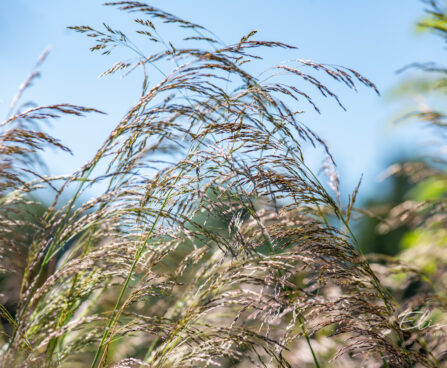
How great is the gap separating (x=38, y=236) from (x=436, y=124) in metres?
1.74

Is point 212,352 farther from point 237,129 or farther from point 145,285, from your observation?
point 237,129

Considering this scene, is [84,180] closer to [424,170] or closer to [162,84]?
[162,84]

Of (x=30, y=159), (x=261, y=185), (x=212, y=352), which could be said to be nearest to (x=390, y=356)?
(x=212, y=352)

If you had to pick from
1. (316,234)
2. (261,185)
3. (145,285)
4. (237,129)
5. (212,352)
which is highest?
(237,129)

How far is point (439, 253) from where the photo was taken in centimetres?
274

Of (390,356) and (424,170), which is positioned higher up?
(424,170)

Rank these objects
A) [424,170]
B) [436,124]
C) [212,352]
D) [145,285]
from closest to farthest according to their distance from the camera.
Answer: [212,352] → [145,285] → [436,124] → [424,170]

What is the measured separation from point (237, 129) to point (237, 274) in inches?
17.3

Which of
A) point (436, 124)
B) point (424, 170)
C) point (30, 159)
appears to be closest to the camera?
point (30, 159)

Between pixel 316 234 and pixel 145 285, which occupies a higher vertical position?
pixel 316 234

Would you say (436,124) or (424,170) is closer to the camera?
(436,124)

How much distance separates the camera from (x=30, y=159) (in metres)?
1.81

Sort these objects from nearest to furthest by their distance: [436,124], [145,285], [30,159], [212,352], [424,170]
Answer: [212,352] < [145,285] < [30,159] < [436,124] < [424,170]

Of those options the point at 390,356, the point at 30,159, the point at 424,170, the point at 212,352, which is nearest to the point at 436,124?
the point at 424,170
